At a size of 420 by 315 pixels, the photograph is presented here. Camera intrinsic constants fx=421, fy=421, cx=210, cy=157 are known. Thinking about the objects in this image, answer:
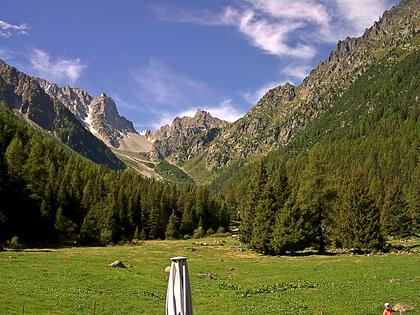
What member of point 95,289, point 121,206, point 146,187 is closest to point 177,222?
point 146,187

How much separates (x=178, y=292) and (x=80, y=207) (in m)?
94.2

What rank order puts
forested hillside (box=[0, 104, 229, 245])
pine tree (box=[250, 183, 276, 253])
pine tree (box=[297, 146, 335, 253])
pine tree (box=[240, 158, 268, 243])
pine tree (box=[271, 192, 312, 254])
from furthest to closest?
forested hillside (box=[0, 104, 229, 245])
pine tree (box=[240, 158, 268, 243])
pine tree (box=[250, 183, 276, 253])
pine tree (box=[297, 146, 335, 253])
pine tree (box=[271, 192, 312, 254])

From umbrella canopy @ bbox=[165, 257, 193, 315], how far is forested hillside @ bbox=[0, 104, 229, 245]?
64.1 m

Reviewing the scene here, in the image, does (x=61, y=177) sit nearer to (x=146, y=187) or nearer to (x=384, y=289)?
(x=146, y=187)

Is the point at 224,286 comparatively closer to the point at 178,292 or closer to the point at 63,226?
the point at 178,292

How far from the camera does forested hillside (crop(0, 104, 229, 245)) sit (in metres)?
83.2

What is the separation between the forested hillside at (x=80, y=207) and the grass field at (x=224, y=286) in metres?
32.1

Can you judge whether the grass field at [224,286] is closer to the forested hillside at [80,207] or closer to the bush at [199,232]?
the forested hillside at [80,207]

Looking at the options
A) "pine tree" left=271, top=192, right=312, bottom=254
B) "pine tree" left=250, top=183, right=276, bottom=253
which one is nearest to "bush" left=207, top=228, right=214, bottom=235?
"pine tree" left=250, top=183, right=276, bottom=253

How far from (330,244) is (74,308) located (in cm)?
5500

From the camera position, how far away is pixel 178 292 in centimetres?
1482

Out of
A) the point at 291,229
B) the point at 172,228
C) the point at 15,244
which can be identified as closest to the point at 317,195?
the point at 291,229

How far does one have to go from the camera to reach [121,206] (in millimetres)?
111625

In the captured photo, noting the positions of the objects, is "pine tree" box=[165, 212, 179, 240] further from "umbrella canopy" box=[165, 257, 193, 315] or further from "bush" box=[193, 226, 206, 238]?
"umbrella canopy" box=[165, 257, 193, 315]
